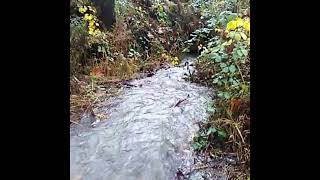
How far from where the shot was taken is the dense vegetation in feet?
9.74

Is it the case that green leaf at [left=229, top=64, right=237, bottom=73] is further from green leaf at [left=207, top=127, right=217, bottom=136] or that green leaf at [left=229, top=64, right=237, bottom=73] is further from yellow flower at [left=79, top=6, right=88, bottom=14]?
yellow flower at [left=79, top=6, right=88, bottom=14]

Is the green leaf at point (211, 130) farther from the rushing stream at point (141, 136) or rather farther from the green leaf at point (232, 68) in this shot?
the green leaf at point (232, 68)

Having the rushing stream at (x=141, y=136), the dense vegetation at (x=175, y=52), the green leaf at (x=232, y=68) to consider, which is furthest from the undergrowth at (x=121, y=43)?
the green leaf at (x=232, y=68)

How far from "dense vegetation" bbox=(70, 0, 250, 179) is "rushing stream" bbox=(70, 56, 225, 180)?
0.20 meters

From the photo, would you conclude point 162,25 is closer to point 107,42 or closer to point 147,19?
point 147,19

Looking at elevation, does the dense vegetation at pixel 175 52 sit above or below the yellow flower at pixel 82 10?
below

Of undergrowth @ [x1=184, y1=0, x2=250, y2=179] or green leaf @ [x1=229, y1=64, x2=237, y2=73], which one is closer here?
undergrowth @ [x1=184, y1=0, x2=250, y2=179]

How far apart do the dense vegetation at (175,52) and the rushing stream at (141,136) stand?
0.64 ft

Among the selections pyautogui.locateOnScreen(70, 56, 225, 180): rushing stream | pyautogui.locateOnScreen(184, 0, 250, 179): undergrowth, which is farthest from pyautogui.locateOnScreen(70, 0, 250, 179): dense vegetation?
pyautogui.locateOnScreen(70, 56, 225, 180): rushing stream

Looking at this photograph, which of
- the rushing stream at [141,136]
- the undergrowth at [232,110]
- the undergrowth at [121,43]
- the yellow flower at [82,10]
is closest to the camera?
the rushing stream at [141,136]

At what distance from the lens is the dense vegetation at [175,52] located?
2.97m

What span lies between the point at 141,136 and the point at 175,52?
4505mm
